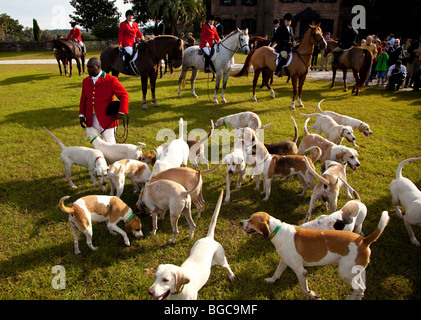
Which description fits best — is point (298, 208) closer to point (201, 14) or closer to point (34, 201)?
point (34, 201)

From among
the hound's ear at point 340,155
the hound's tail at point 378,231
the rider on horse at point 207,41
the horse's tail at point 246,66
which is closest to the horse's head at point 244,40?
the rider on horse at point 207,41

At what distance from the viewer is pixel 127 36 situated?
981 cm

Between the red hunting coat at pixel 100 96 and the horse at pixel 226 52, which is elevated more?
the horse at pixel 226 52

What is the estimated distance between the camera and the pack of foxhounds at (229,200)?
300 centimetres

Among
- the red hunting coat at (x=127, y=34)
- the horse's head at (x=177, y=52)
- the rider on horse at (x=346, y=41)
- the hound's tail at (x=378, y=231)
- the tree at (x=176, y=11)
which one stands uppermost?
the tree at (x=176, y=11)

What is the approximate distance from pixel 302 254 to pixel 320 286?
651 millimetres

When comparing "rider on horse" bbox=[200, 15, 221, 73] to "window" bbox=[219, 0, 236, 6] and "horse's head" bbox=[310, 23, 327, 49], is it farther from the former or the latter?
"window" bbox=[219, 0, 236, 6]

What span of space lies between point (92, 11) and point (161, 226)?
57567 millimetres

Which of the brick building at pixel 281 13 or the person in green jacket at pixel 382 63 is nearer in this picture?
the person in green jacket at pixel 382 63

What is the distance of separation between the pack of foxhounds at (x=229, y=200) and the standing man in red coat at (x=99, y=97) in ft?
0.89

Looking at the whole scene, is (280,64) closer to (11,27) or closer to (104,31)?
(104,31)

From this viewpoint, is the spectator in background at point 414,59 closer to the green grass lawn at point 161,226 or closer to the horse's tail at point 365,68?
the horse's tail at point 365,68

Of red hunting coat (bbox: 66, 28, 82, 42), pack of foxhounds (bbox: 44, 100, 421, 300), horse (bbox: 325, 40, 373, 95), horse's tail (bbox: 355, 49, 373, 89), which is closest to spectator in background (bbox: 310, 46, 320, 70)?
horse (bbox: 325, 40, 373, 95)

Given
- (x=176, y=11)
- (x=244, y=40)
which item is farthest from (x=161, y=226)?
(x=176, y=11)
